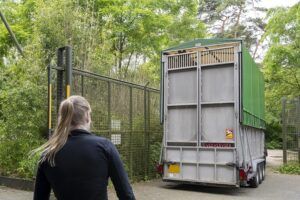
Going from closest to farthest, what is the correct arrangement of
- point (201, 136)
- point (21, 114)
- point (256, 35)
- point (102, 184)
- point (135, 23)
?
point (102, 184) → point (21, 114) → point (201, 136) → point (135, 23) → point (256, 35)

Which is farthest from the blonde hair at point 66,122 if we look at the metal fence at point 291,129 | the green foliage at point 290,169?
the metal fence at point 291,129

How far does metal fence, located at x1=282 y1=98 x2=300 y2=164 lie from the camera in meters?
16.9

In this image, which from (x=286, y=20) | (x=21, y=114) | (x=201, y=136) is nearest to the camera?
(x=21, y=114)

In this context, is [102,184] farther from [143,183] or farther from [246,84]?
[143,183]

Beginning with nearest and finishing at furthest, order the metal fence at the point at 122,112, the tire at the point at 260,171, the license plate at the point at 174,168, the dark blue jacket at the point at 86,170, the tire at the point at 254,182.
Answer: the dark blue jacket at the point at 86,170 → the metal fence at the point at 122,112 → the license plate at the point at 174,168 → the tire at the point at 254,182 → the tire at the point at 260,171

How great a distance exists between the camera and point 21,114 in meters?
9.79

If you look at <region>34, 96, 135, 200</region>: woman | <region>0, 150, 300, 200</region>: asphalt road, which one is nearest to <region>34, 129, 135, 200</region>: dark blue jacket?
<region>34, 96, 135, 200</region>: woman

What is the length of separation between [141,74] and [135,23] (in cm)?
293

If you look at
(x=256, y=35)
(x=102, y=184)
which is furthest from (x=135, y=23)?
(x=256, y=35)

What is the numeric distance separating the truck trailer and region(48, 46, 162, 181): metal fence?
1189 millimetres

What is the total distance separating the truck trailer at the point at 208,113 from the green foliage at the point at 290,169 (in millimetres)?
5336

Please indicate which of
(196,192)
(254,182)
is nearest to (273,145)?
(254,182)

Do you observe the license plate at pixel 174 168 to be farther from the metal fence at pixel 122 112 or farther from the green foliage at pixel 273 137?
the green foliage at pixel 273 137

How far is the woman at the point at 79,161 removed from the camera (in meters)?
2.53
